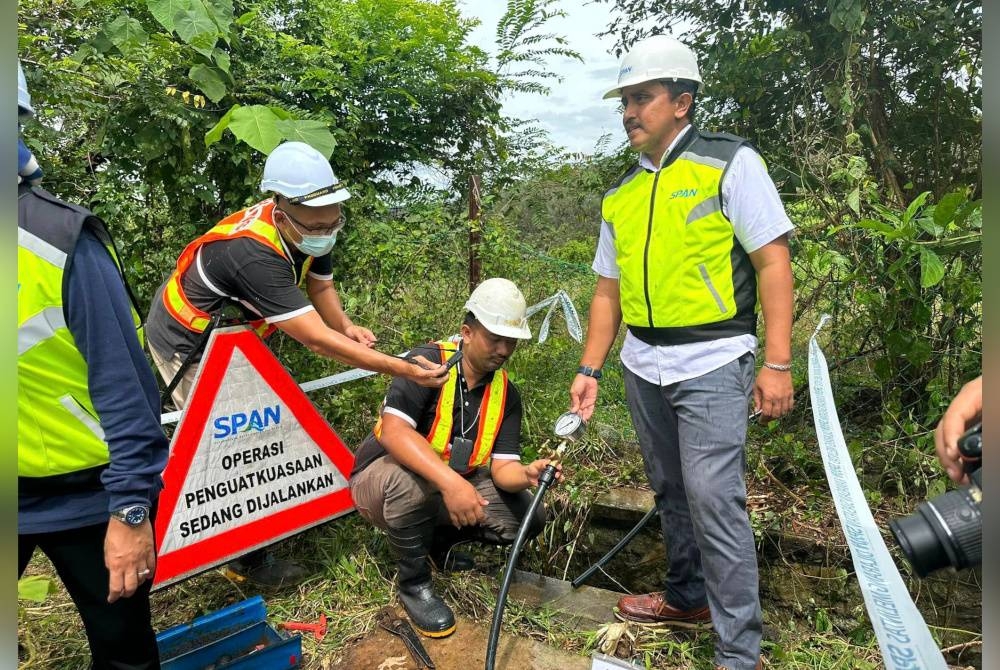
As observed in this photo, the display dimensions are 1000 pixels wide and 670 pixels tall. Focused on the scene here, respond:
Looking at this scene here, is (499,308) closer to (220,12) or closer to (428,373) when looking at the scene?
(428,373)

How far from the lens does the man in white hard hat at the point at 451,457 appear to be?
9.04 ft

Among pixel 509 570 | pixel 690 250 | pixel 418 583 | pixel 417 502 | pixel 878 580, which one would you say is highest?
pixel 690 250

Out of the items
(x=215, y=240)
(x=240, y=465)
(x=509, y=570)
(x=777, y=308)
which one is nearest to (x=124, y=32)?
(x=215, y=240)

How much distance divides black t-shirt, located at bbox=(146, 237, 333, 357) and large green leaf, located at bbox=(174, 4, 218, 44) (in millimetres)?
1116

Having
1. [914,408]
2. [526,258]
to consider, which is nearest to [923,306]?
[914,408]

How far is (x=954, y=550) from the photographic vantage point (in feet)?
3.62

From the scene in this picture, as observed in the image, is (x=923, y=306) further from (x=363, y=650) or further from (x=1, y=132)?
(x=1, y=132)

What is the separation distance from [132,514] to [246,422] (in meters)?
1.22

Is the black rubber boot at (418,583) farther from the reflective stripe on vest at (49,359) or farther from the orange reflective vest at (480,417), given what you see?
the reflective stripe on vest at (49,359)

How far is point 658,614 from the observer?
2.74m

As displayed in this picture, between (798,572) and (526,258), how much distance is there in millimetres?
2538

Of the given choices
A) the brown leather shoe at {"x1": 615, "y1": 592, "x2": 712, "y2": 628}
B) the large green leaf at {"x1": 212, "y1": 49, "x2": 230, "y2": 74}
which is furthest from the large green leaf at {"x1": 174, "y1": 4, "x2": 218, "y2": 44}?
the brown leather shoe at {"x1": 615, "y1": 592, "x2": 712, "y2": 628}

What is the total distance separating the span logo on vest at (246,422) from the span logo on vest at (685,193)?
6.41 feet

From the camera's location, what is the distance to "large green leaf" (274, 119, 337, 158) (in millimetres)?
3332
